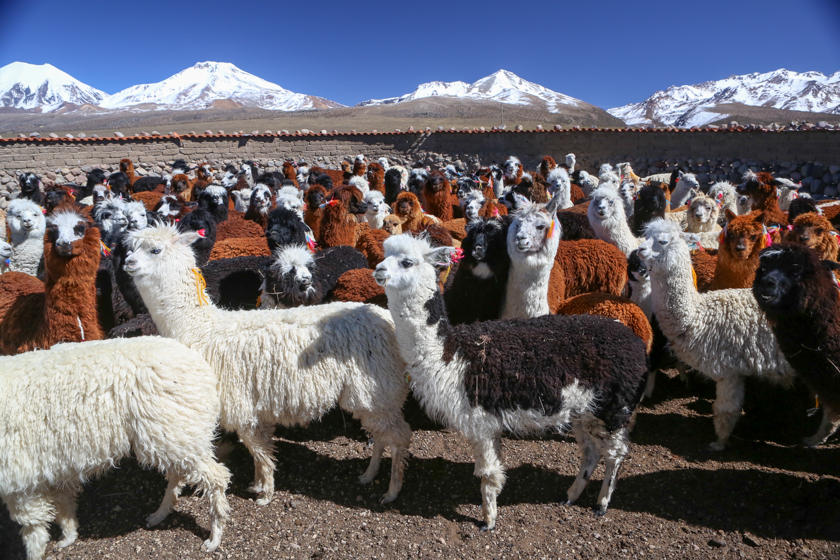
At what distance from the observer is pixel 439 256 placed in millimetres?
3193

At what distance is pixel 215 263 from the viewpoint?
541 cm

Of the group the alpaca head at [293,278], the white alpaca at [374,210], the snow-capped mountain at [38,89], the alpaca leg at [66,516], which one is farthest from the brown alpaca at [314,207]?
the snow-capped mountain at [38,89]

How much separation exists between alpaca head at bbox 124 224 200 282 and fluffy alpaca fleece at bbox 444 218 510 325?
2.24 meters

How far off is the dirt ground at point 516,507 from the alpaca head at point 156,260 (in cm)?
142

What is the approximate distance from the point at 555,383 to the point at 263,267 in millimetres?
3355

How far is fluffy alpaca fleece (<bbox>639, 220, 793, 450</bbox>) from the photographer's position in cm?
379

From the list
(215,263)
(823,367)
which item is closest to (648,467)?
(823,367)

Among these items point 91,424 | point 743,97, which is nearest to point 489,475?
point 91,424

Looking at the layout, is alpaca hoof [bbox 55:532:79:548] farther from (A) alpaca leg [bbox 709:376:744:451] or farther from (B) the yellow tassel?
(A) alpaca leg [bbox 709:376:744:451]

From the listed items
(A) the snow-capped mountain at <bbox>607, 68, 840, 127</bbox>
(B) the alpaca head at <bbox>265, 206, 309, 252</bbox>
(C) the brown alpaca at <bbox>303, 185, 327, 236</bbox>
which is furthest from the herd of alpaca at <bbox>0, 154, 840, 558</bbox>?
(A) the snow-capped mountain at <bbox>607, 68, 840, 127</bbox>

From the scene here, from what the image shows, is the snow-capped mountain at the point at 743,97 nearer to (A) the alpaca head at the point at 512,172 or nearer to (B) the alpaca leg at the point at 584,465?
(A) the alpaca head at the point at 512,172

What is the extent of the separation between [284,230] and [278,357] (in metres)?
2.65

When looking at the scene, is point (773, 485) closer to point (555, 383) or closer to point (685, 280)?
point (685, 280)

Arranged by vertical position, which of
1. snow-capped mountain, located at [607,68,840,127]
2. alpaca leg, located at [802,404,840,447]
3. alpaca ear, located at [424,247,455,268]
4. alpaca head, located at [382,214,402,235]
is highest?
snow-capped mountain, located at [607,68,840,127]
